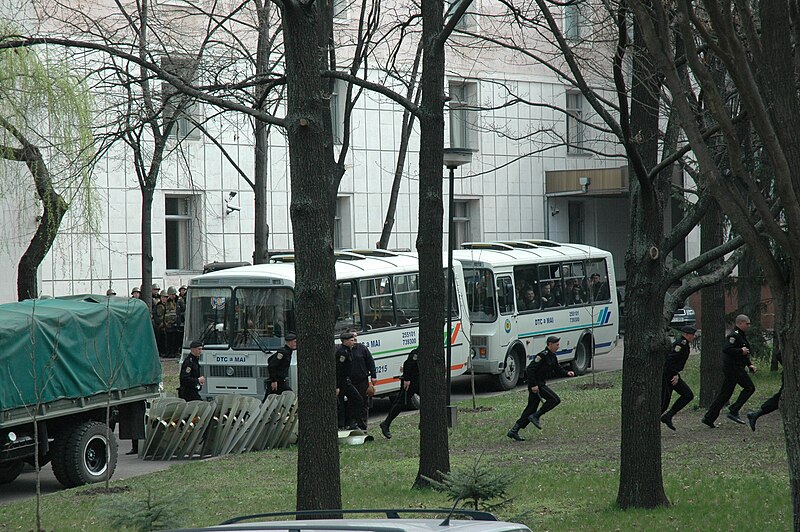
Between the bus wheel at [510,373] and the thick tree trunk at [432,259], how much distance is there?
44.3 ft

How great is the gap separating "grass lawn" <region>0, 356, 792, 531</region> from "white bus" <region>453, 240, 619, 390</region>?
5988mm

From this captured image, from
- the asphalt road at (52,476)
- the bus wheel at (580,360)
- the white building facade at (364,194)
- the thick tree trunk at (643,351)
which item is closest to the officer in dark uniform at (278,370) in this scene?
the asphalt road at (52,476)

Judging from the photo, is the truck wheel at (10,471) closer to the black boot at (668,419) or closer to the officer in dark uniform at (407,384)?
the officer in dark uniform at (407,384)

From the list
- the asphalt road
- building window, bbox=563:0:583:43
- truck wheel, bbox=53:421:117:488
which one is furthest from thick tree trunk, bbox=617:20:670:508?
the asphalt road

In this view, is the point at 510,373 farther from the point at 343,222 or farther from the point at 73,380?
the point at 343,222

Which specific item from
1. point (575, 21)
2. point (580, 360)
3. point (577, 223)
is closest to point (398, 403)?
point (575, 21)

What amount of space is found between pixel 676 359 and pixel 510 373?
9032 mm

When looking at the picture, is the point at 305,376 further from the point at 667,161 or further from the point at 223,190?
the point at 223,190

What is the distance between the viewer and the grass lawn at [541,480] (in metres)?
10.2

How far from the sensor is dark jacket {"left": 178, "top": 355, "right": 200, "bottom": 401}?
62.7 ft

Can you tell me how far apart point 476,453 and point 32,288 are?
10.2m

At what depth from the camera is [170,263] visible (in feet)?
112

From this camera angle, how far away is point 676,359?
1717cm

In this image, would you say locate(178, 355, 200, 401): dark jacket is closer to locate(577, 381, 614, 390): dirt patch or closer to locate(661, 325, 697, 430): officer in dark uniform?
locate(661, 325, 697, 430): officer in dark uniform
